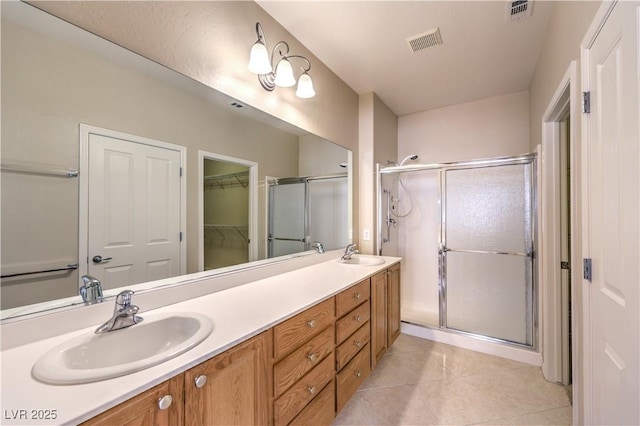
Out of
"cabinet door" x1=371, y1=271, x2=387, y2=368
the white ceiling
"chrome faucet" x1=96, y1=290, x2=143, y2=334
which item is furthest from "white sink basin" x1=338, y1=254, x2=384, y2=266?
"chrome faucet" x1=96, y1=290, x2=143, y2=334

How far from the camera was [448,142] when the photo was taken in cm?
315

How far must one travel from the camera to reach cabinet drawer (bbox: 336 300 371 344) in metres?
1.55

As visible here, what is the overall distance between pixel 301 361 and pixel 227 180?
1.09m

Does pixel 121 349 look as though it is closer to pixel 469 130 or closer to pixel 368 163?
pixel 368 163

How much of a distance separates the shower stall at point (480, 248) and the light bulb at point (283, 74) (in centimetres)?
148

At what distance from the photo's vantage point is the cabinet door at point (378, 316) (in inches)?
77.6

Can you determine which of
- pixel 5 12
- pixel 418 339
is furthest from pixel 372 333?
pixel 5 12

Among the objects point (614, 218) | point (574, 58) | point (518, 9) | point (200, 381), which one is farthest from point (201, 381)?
point (518, 9)

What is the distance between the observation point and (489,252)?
8.42 feet

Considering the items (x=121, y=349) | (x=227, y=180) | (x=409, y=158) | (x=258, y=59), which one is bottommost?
(x=121, y=349)

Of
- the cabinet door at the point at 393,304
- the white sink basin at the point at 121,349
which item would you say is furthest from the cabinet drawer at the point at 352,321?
the white sink basin at the point at 121,349

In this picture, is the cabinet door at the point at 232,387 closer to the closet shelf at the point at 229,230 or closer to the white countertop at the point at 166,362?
the white countertop at the point at 166,362

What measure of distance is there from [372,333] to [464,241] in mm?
1425

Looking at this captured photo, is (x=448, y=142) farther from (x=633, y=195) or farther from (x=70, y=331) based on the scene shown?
(x=70, y=331)
